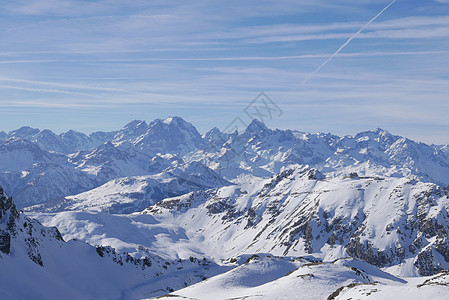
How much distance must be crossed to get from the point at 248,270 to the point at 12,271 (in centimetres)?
5546

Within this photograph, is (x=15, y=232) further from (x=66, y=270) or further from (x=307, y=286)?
(x=307, y=286)

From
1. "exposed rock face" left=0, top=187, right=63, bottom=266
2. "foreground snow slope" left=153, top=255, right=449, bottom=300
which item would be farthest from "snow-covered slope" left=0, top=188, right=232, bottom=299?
"foreground snow slope" left=153, top=255, right=449, bottom=300

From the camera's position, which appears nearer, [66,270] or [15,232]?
[15,232]

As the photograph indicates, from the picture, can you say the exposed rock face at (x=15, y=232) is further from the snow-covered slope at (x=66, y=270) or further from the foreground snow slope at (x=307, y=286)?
the foreground snow slope at (x=307, y=286)

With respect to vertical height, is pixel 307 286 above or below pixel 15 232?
below

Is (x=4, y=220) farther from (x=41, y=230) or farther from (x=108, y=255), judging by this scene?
(x=108, y=255)

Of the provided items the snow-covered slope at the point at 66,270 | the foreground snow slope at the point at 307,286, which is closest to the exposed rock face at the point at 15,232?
the snow-covered slope at the point at 66,270

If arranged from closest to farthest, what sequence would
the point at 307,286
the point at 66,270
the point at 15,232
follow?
the point at 307,286 < the point at 15,232 < the point at 66,270

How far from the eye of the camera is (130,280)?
462 ft

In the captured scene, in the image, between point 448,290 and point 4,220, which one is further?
point 4,220

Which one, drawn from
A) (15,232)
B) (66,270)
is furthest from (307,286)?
(66,270)

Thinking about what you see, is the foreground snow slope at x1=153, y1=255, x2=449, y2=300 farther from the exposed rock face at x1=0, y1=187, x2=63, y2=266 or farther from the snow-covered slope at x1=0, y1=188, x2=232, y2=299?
the exposed rock face at x1=0, y1=187, x2=63, y2=266

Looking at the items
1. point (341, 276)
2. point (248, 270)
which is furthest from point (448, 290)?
point (248, 270)

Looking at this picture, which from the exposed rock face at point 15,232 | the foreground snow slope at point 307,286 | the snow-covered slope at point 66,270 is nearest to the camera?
the foreground snow slope at point 307,286
